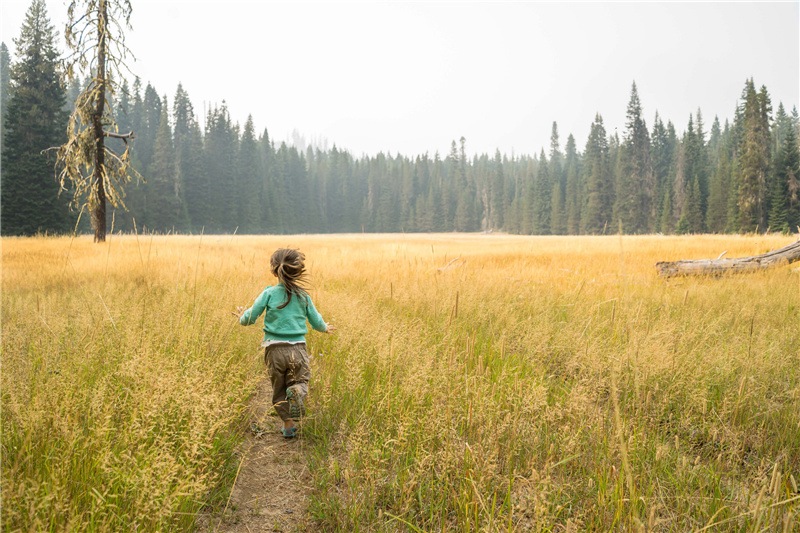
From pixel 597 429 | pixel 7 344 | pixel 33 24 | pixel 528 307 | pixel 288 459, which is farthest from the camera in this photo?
pixel 33 24

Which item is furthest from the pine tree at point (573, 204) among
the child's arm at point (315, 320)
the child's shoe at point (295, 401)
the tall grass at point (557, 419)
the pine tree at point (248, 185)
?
the child's shoe at point (295, 401)

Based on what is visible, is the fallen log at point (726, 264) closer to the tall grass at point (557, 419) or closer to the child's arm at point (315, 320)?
the tall grass at point (557, 419)

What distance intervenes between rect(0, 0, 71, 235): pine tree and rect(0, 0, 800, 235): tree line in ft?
0.22

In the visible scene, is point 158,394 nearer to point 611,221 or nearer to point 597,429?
point 597,429

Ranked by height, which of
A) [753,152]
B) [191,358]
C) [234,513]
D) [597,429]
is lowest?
[234,513]

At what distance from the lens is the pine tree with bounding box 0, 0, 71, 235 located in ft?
68.8

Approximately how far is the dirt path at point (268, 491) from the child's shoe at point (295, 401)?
0.51 feet

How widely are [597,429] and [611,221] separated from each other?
181ft

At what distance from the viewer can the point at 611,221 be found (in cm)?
5047

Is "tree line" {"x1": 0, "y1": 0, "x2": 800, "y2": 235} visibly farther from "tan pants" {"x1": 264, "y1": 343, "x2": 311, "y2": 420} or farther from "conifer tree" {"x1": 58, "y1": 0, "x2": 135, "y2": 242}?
"tan pants" {"x1": 264, "y1": 343, "x2": 311, "y2": 420}

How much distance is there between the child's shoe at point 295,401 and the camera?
262 cm

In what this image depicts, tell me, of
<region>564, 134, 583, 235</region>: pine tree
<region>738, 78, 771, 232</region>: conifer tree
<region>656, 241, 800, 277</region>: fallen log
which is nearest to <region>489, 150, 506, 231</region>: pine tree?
<region>564, 134, 583, 235</region>: pine tree

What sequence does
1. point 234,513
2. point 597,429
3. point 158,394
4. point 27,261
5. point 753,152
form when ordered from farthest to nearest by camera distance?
point 753,152 < point 27,261 < point 597,429 < point 234,513 < point 158,394

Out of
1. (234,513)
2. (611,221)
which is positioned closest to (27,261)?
(234,513)
